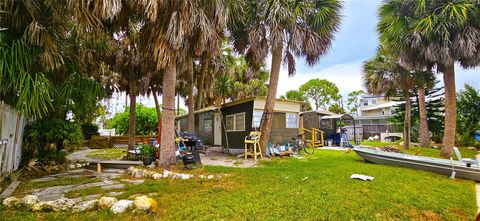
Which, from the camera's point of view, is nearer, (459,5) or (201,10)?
(201,10)

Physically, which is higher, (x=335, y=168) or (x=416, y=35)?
(x=416, y=35)

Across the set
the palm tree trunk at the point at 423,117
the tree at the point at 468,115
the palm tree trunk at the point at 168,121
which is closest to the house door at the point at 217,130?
the palm tree trunk at the point at 168,121

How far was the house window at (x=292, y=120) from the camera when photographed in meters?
12.8

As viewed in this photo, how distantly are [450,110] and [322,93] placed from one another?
109 feet

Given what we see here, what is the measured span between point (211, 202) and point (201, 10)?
5.30 metres

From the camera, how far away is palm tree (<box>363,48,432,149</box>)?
1387 cm

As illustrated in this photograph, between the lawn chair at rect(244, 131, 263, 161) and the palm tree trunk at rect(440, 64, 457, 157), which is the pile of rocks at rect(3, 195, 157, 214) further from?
the palm tree trunk at rect(440, 64, 457, 157)

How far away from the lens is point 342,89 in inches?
1770

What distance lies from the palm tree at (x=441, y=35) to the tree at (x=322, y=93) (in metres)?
32.1

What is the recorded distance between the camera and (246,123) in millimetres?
11766

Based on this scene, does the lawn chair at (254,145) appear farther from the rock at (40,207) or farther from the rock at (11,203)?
the rock at (11,203)

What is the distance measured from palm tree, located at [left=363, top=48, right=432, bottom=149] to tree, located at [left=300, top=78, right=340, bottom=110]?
2700cm

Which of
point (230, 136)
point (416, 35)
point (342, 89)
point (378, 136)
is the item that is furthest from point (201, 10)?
point (342, 89)

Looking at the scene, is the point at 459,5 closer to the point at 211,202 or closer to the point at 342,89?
the point at 211,202
